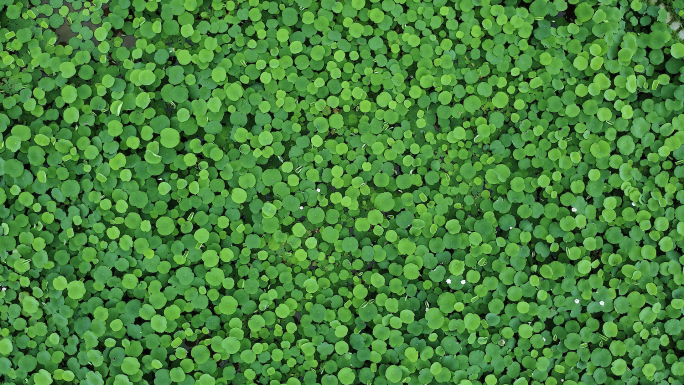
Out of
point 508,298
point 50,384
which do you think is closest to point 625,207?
point 508,298

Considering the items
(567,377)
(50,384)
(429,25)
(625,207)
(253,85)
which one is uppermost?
(429,25)

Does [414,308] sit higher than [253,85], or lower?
lower

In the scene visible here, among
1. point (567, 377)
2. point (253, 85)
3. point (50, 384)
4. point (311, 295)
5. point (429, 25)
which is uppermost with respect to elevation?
point (429, 25)

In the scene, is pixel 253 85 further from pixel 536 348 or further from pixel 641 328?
pixel 641 328

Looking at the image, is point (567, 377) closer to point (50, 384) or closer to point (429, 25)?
point (429, 25)

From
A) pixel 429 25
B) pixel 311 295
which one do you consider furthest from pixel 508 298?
pixel 429 25

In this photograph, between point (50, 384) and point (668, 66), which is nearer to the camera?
point (50, 384)
